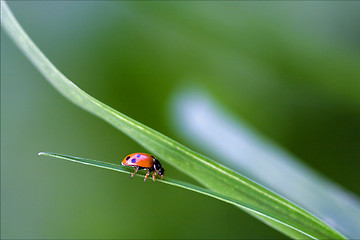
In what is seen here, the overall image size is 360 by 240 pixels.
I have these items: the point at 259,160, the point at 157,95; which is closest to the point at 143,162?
the point at 259,160

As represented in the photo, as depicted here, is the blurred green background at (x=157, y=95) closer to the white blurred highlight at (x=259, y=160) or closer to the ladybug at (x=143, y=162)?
the white blurred highlight at (x=259, y=160)

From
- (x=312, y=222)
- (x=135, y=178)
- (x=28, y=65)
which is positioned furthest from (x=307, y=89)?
(x=28, y=65)

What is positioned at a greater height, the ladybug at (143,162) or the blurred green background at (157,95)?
the blurred green background at (157,95)

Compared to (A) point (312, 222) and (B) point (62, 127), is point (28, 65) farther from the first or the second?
(A) point (312, 222)

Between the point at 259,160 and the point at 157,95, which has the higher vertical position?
the point at 157,95

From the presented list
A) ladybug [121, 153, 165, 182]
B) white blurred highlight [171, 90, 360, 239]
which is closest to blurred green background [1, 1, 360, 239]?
white blurred highlight [171, 90, 360, 239]

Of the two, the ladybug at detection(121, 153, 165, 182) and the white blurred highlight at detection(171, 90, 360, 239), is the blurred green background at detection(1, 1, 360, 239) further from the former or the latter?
the ladybug at detection(121, 153, 165, 182)

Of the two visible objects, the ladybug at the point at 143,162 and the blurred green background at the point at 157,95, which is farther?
the blurred green background at the point at 157,95

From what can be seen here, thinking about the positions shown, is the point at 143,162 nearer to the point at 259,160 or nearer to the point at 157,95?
the point at 259,160

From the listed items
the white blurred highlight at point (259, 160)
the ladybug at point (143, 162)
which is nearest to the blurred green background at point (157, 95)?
the white blurred highlight at point (259, 160)
